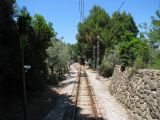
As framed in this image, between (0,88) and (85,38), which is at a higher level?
(85,38)

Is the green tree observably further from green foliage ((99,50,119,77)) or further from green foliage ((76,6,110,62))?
green foliage ((76,6,110,62))

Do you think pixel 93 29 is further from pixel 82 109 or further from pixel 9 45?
pixel 82 109

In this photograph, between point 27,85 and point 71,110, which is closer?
point 71,110

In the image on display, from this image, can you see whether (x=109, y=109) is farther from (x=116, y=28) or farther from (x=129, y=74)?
(x=116, y=28)

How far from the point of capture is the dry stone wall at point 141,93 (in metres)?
13.8

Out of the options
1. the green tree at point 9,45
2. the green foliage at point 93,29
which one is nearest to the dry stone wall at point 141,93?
the green tree at point 9,45

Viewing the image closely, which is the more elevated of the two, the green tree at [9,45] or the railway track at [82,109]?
the green tree at [9,45]

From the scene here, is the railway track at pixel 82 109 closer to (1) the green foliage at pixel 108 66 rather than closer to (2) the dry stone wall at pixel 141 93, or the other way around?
(2) the dry stone wall at pixel 141 93

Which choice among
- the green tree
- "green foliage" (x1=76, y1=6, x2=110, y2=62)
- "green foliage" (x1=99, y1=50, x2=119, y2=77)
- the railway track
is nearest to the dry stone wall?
the railway track

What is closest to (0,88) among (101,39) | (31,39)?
(31,39)

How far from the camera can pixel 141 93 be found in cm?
1627

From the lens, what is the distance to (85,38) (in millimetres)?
71312

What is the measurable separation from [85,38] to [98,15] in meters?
6.21

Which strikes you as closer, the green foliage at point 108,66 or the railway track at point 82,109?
the railway track at point 82,109
